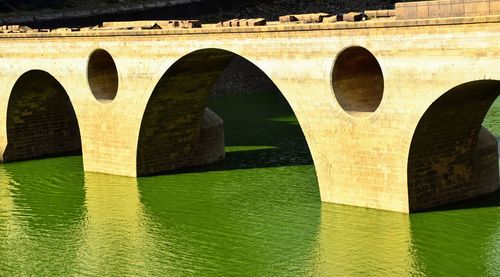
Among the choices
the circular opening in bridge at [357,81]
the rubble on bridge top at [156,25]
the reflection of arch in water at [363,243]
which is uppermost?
the rubble on bridge top at [156,25]

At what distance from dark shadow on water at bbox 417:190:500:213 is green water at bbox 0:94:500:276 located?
8 centimetres

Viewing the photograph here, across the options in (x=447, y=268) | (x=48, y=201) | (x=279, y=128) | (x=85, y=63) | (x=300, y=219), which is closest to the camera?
(x=447, y=268)

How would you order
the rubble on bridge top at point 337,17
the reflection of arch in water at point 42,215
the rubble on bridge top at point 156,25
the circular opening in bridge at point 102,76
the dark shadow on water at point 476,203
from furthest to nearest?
the circular opening in bridge at point 102,76, the rubble on bridge top at point 156,25, the dark shadow on water at point 476,203, the rubble on bridge top at point 337,17, the reflection of arch in water at point 42,215

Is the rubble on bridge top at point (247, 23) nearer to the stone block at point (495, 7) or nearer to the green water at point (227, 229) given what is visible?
the green water at point (227, 229)

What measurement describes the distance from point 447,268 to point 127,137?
807 inches

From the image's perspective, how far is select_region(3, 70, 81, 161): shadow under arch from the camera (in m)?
54.3

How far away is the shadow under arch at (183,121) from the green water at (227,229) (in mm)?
942

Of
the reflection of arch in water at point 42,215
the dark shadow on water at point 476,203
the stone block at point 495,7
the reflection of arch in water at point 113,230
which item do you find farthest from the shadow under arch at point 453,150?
the reflection of arch in water at point 42,215

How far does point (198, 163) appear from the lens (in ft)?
164

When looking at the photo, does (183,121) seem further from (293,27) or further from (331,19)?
(331,19)

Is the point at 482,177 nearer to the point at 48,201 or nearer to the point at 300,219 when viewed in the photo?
the point at 300,219

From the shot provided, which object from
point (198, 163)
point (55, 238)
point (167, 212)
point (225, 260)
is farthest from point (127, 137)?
point (225, 260)

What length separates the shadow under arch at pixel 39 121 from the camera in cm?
5434

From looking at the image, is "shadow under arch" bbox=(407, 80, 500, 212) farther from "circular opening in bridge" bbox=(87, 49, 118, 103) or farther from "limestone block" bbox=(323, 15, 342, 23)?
"circular opening in bridge" bbox=(87, 49, 118, 103)
